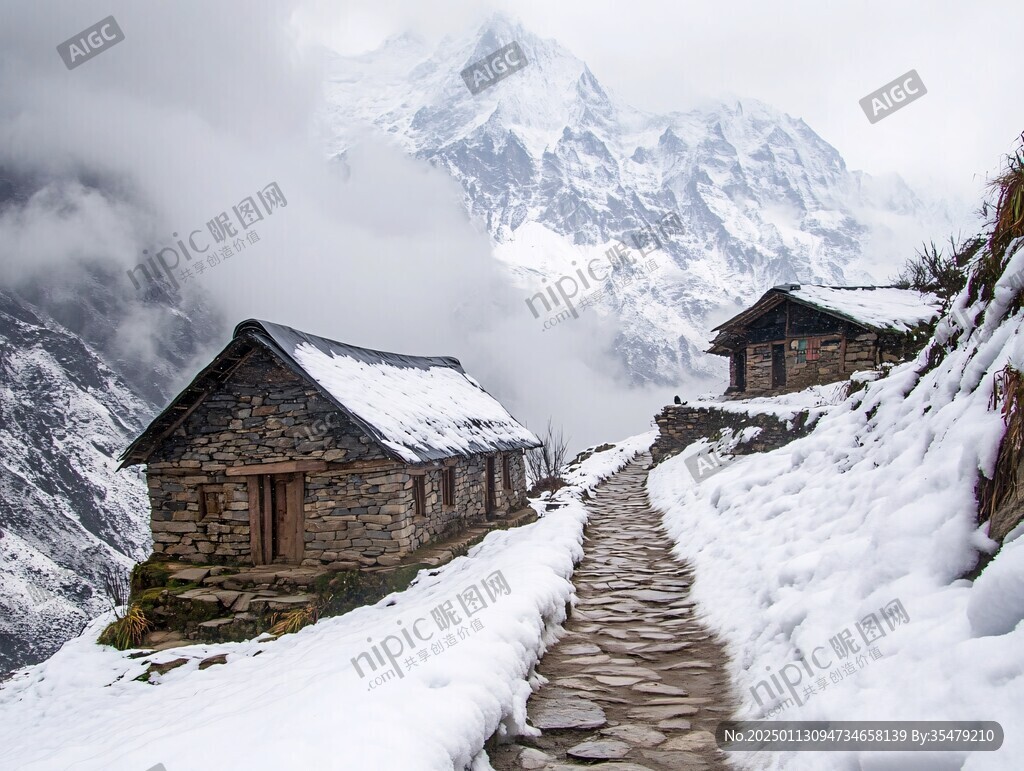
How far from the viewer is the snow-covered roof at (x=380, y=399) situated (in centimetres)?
1180

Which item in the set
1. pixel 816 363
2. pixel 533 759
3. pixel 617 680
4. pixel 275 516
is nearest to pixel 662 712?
pixel 617 680

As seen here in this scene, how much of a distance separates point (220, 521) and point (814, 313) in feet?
64.1

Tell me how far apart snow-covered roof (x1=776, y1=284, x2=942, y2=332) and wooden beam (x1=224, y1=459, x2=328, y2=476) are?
54.1 ft

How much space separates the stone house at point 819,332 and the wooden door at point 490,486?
11.6 metres

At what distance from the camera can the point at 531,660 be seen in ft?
Answer: 16.5

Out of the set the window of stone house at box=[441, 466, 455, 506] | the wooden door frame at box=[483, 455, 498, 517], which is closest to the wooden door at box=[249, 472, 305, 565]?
the window of stone house at box=[441, 466, 455, 506]

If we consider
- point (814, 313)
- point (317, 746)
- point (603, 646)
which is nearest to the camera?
point (317, 746)

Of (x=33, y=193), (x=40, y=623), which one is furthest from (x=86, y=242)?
(x=40, y=623)

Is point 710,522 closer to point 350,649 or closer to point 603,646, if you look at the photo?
point 603,646

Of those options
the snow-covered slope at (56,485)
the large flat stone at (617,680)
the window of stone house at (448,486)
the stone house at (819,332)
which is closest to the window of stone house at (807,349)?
the stone house at (819,332)

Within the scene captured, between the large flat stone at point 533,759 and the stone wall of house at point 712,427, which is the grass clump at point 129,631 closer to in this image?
the large flat stone at point 533,759

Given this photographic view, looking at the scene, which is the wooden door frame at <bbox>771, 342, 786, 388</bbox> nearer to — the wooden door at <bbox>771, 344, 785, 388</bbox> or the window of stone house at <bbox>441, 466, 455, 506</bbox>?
the wooden door at <bbox>771, 344, 785, 388</bbox>

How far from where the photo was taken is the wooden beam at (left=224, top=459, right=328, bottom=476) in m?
11.9

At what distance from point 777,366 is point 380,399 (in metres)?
16.3
